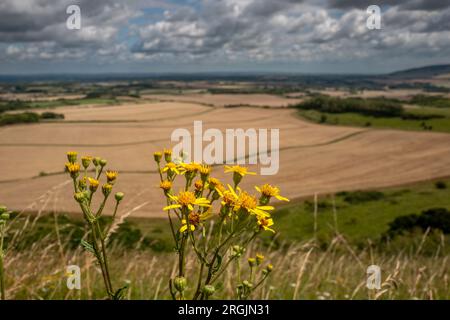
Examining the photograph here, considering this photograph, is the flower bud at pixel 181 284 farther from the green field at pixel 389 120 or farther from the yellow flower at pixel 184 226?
the green field at pixel 389 120

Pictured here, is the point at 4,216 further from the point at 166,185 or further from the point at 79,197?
the point at 166,185

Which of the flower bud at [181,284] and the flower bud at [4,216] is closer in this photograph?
the flower bud at [181,284]

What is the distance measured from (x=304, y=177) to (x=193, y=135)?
25666 millimetres

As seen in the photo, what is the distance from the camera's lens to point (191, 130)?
8169 centimetres

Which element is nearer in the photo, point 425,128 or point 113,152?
point 113,152

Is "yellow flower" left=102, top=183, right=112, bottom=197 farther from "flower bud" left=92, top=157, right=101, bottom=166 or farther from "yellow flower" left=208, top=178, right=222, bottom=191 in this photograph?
"yellow flower" left=208, top=178, right=222, bottom=191

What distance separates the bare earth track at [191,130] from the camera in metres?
52.5

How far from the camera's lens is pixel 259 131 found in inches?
3174

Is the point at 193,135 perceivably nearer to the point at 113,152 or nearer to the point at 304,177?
the point at 113,152
